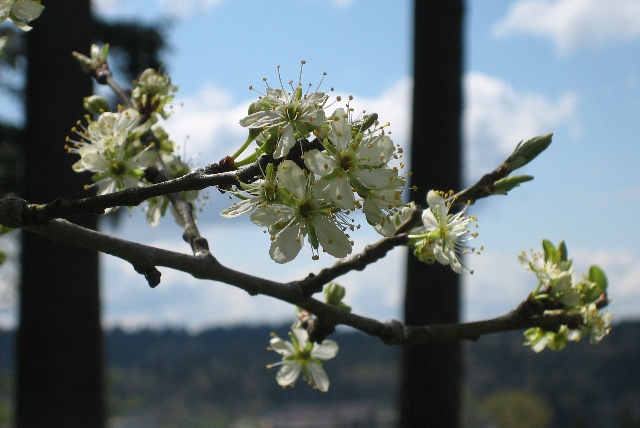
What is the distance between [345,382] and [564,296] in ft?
221

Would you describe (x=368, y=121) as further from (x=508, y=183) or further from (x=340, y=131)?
(x=508, y=183)

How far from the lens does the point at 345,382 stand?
221ft

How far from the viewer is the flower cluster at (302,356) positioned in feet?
4.91

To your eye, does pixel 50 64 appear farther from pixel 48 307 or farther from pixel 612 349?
pixel 612 349

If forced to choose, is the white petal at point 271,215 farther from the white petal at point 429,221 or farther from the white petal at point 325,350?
the white petal at point 325,350

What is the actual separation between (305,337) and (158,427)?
6552 cm

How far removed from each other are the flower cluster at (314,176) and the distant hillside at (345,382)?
4645 centimetres

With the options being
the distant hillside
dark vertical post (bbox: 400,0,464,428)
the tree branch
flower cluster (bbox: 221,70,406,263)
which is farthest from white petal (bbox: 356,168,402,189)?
the distant hillside

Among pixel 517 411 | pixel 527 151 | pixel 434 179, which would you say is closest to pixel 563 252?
pixel 527 151

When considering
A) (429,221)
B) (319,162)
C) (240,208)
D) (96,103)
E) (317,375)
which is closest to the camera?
(319,162)

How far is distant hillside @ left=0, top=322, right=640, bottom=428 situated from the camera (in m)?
52.8

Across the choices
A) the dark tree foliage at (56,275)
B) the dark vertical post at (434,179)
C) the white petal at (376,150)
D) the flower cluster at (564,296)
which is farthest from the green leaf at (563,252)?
the dark tree foliage at (56,275)

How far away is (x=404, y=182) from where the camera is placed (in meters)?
1.01

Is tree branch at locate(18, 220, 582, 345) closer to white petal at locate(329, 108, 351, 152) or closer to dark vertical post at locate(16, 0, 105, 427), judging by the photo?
white petal at locate(329, 108, 351, 152)
